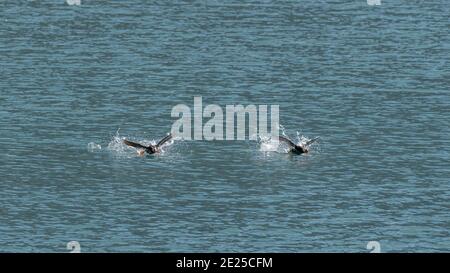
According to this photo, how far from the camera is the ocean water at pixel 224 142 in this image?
9312cm

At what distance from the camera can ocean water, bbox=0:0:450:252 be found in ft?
306

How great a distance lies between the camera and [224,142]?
4503 inches

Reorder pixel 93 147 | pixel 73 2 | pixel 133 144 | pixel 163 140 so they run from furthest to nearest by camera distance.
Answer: pixel 73 2 < pixel 93 147 < pixel 163 140 < pixel 133 144

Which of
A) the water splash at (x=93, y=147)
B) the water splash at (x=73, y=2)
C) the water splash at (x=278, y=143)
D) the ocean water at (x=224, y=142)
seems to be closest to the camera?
the ocean water at (x=224, y=142)

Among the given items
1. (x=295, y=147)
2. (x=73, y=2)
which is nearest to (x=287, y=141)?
(x=295, y=147)

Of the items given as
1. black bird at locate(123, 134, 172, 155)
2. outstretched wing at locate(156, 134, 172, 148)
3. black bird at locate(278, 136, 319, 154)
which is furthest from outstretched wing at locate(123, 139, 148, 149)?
black bird at locate(278, 136, 319, 154)

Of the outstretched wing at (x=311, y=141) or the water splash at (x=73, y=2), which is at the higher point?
the water splash at (x=73, y=2)

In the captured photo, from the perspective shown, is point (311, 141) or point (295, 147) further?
point (311, 141)

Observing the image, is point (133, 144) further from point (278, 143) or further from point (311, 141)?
point (311, 141)

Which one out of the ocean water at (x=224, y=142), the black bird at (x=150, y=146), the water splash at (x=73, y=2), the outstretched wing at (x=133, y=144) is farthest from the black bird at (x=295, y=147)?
the water splash at (x=73, y=2)

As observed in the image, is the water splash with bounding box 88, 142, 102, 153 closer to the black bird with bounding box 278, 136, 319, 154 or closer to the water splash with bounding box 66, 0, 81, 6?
the black bird with bounding box 278, 136, 319, 154

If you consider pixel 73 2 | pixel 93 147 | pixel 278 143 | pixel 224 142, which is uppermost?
pixel 73 2

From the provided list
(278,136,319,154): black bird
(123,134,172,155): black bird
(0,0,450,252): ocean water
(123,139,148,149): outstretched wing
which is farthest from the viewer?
(278,136,319,154): black bird

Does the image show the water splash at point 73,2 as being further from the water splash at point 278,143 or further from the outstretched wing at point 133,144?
the outstretched wing at point 133,144
